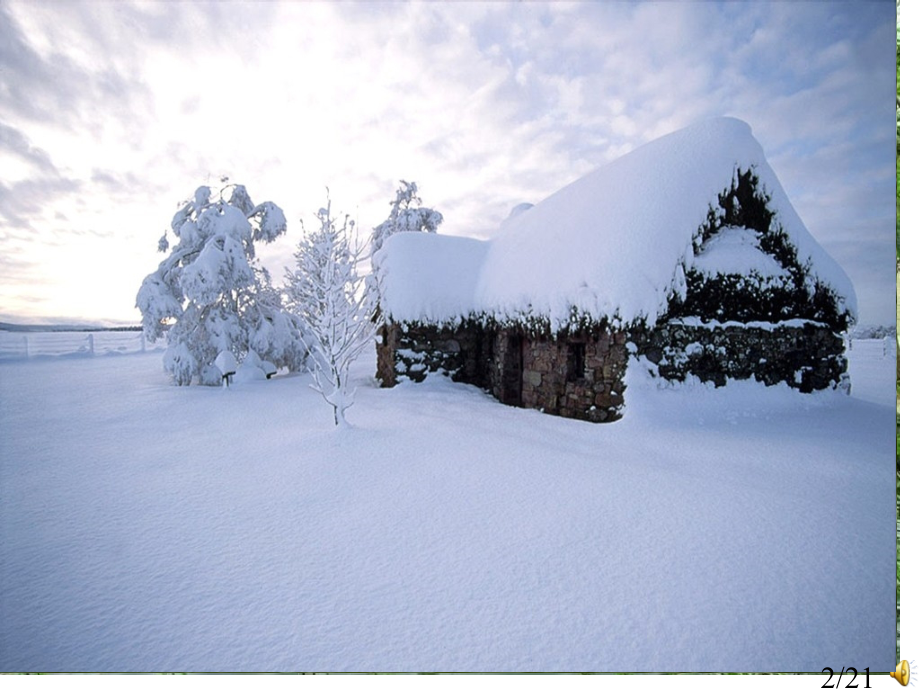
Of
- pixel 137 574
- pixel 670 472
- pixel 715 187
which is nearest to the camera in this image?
pixel 137 574

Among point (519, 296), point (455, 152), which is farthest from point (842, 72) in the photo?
point (519, 296)

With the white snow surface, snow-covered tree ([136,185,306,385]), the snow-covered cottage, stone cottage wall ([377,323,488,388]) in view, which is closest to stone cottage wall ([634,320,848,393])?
the snow-covered cottage

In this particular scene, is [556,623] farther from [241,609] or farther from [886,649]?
[886,649]

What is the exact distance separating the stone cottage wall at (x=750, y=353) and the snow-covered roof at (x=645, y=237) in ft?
1.82

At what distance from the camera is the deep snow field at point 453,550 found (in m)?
1.82

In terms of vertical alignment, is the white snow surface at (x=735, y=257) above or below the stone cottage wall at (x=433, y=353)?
above

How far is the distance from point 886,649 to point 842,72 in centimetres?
340

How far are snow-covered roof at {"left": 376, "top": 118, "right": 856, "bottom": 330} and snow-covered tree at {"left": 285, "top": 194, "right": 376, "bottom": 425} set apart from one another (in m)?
3.17

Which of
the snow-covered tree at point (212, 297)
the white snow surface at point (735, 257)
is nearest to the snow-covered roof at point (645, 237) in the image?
the white snow surface at point (735, 257)

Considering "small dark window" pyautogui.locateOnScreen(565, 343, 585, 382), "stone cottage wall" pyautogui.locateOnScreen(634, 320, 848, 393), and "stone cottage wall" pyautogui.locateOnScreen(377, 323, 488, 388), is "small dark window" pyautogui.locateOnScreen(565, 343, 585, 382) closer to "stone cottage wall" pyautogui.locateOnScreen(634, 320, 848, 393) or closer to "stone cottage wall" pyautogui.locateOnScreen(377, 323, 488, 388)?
"stone cottage wall" pyautogui.locateOnScreen(634, 320, 848, 393)

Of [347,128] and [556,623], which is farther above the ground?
[347,128]

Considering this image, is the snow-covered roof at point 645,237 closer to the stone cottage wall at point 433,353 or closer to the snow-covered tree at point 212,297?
the stone cottage wall at point 433,353

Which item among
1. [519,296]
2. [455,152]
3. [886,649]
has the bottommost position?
[886,649]

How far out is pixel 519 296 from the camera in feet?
25.1
